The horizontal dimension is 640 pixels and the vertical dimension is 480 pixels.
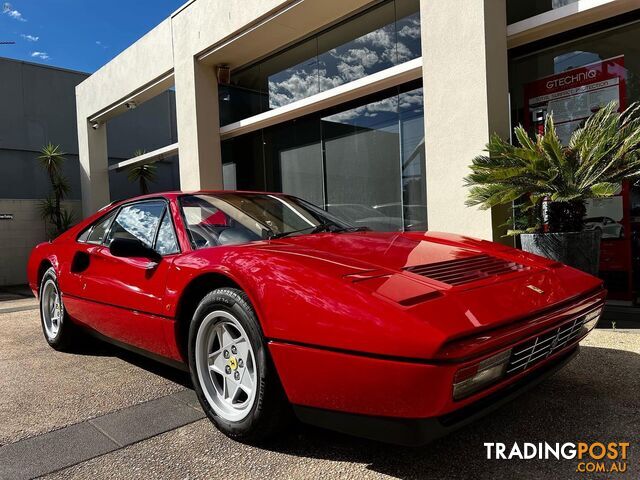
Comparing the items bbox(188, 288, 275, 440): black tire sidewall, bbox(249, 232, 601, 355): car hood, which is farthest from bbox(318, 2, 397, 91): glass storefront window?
bbox(188, 288, 275, 440): black tire sidewall

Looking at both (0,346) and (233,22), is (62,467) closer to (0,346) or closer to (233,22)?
(0,346)

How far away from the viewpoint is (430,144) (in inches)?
213

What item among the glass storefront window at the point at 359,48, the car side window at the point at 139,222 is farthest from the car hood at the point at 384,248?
the glass storefront window at the point at 359,48

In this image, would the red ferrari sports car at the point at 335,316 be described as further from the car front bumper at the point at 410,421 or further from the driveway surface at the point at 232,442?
the driveway surface at the point at 232,442

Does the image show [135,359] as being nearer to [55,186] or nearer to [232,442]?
[232,442]

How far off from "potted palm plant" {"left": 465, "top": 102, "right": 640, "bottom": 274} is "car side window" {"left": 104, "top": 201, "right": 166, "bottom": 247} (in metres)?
2.90

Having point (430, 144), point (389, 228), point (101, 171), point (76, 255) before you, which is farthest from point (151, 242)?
point (101, 171)

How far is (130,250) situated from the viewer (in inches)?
102

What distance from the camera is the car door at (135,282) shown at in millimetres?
2565

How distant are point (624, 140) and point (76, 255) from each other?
177 inches

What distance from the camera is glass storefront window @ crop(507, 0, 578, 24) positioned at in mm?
5621

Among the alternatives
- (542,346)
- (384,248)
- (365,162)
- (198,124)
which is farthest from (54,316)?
(198,124)

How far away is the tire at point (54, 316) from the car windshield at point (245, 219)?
1599 millimetres

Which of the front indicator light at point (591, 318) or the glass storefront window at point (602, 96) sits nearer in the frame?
the front indicator light at point (591, 318)
